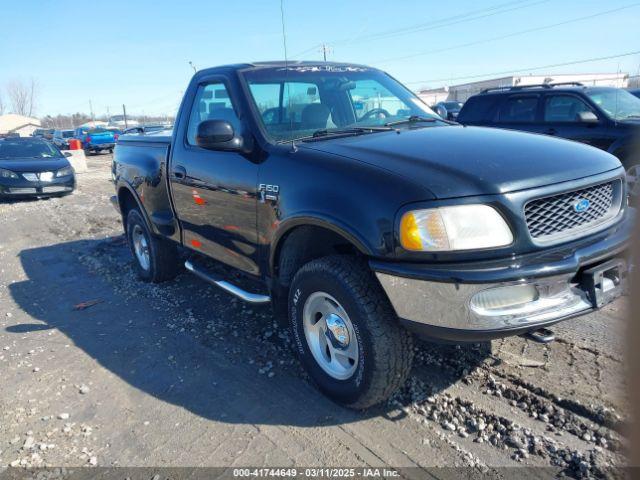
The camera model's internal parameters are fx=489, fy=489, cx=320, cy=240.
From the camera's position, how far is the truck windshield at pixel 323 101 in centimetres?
353

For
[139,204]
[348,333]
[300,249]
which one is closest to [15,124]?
[139,204]

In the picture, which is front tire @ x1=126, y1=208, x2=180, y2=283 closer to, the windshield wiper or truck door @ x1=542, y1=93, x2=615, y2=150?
the windshield wiper

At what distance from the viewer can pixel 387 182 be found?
2.49m

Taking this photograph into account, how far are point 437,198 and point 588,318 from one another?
237 centimetres

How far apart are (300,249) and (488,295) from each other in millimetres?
1294

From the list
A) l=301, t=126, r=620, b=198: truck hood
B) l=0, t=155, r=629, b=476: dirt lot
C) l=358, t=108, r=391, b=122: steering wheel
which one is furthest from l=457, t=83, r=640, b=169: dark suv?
l=301, t=126, r=620, b=198: truck hood

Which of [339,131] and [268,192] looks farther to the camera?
[339,131]

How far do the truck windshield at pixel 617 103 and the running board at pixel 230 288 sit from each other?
6702mm

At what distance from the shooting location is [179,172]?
4.22m

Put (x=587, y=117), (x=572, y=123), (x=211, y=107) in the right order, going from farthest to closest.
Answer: (x=572, y=123) → (x=587, y=117) → (x=211, y=107)

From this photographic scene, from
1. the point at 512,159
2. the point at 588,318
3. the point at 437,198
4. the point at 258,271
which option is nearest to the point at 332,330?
the point at 258,271

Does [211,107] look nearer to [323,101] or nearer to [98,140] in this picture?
[323,101]

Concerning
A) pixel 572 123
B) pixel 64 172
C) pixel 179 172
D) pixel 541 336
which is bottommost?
pixel 541 336

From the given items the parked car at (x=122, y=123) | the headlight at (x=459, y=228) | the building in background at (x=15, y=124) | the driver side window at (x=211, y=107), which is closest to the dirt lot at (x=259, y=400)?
the headlight at (x=459, y=228)
